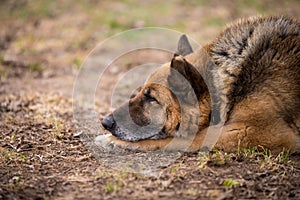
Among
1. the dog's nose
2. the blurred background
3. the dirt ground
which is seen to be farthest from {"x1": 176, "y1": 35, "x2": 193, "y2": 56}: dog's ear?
the blurred background

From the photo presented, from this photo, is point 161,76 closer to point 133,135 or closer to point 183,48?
point 183,48

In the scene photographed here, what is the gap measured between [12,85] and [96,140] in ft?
12.0

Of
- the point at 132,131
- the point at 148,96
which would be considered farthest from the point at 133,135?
the point at 148,96

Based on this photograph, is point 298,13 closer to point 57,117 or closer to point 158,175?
point 57,117

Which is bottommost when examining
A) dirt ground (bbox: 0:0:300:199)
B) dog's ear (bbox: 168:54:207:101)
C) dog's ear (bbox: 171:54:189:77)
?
dirt ground (bbox: 0:0:300:199)

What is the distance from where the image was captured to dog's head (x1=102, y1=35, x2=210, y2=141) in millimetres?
4820

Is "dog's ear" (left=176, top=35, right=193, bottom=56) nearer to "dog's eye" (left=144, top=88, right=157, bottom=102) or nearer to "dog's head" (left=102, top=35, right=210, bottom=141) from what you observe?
"dog's head" (left=102, top=35, right=210, bottom=141)

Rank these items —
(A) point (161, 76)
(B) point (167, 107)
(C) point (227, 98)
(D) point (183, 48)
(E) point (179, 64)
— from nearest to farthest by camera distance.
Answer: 1. (E) point (179, 64)
2. (C) point (227, 98)
3. (B) point (167, 107)
4. (A) point (161, 76)
5. (D) point (183, 48)

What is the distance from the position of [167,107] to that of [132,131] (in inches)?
22.2

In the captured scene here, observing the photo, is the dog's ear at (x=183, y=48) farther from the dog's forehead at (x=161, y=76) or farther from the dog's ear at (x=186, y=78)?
the dog's ear at (x=186, y=78)

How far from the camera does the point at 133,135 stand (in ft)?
17.0

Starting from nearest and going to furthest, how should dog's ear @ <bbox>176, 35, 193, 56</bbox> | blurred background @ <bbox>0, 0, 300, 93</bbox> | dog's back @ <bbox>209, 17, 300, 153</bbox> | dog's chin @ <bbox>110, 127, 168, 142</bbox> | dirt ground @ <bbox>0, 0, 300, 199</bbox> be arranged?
dirt ground @ <bbox>0, 0, 300, 199</bbox>
dog's back @ <bbox>209, 17, 300, 153</bbox>
dog's chin @ <bbox>110, 127, 168, 142</bbox>
dog's ear @ <bbox>176, 35, 193, 56</bbox>
blurred background @ <bbox>0, 0, 300, 93</bbox>

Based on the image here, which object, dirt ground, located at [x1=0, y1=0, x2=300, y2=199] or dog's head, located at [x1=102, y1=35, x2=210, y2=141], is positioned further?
dog's head, located at [x1=102, y1=35, x2=210, y2=141]

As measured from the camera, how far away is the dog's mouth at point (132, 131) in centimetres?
507
